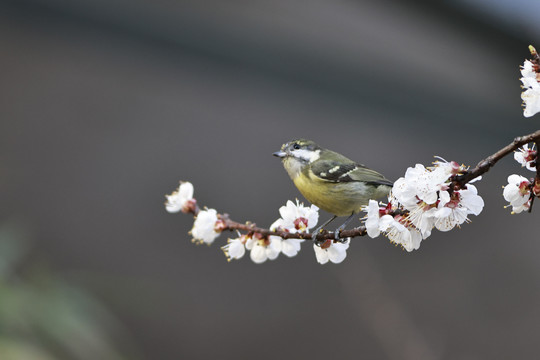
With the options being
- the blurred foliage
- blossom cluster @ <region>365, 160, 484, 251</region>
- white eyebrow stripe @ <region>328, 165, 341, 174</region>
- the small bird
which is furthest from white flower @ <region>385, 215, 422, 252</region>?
the blurred foliage

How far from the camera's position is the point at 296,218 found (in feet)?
2.23

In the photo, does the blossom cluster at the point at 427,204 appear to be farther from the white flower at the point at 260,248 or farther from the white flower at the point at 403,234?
the white flower at the point at 260,248

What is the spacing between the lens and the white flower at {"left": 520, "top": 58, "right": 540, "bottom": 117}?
469 millimetres

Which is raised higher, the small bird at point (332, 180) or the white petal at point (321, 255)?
the small bird at point (332, 180)

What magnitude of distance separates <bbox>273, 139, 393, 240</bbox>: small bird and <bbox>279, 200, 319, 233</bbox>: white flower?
0.15 metres

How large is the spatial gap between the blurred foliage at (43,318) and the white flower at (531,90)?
96 centimetres

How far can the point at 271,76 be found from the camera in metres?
2.45

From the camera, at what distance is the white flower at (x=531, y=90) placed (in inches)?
18.5

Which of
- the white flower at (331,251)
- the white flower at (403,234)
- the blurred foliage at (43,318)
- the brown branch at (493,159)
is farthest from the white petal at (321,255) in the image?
the blurred foliage at (43,318)

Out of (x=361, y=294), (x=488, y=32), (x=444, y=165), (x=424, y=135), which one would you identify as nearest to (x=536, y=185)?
(x=444, y=165)

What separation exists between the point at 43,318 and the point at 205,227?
819 millimetres

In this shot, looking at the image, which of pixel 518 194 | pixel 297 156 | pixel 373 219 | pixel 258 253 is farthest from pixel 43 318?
pixel 518 194

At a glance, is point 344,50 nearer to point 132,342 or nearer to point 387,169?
point 387,169

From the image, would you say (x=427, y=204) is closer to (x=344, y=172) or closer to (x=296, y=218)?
(x=296, y=218)
